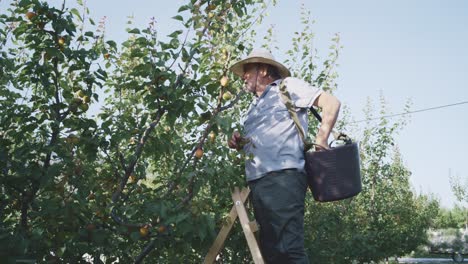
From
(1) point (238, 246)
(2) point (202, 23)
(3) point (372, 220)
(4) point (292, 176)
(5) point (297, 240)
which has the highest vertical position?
(2) point (202, 23)

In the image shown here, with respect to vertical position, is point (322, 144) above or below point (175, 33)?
below

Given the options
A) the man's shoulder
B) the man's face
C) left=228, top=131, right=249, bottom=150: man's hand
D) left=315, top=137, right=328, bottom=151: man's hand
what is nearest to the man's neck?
the man's face

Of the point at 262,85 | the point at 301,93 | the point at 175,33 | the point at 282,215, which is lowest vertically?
the point at 282,215

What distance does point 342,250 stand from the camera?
505 centimetres

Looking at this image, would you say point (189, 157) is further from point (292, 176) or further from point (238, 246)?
point (238, 246)

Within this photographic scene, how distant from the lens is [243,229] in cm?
239

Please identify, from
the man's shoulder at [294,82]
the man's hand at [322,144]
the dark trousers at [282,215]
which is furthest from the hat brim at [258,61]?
the dark trousers at [282,215]

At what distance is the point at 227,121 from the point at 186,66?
60 cm

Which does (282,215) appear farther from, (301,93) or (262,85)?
(262,85)

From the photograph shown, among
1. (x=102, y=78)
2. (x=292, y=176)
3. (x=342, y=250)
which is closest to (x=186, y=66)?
(x=102, y=78)

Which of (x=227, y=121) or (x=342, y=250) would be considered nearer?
(x=227, y=121)

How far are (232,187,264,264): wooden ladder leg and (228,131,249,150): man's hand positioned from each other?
0.28 meters

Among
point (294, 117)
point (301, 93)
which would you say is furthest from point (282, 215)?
point (301, 93)

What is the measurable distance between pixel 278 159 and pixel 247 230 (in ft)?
1.37
